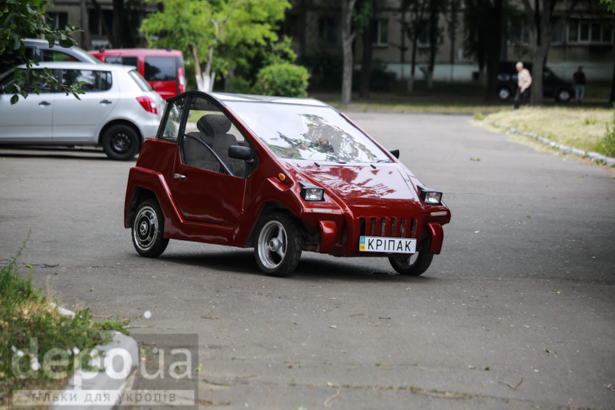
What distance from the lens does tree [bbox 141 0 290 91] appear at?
34062 millimetres

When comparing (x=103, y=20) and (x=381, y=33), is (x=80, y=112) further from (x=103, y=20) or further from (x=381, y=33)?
(x=381, y=33)

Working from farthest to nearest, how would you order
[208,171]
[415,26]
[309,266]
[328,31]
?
1. [328,31]
2. [415,26]
3. [309,266]
4. [208,171]

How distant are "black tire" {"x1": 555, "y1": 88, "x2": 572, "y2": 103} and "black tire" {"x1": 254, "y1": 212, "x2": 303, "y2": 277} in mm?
49463

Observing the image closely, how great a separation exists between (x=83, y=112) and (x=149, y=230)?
9783 millimetres

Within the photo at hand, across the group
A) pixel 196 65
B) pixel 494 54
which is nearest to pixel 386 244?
pixel 196 65

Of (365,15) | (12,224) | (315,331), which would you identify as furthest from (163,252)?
(365,15)

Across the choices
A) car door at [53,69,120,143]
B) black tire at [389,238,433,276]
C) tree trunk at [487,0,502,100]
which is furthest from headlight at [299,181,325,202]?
tree trunk at [487,0,502,100]

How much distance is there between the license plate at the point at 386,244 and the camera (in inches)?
293

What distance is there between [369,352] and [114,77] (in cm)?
1393

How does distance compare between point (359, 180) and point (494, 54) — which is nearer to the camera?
point (359, 180)

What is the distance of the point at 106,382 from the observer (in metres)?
4.36

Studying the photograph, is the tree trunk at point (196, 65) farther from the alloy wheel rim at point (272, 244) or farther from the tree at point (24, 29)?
the tree at point (24, 29)

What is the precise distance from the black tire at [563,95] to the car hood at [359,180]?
48.9 m

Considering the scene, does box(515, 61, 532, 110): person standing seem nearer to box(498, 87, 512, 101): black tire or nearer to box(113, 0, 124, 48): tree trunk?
box(498, 87, 512, 101): black tire
